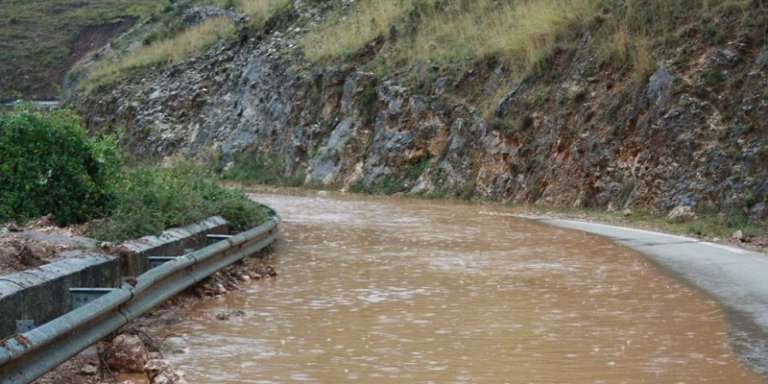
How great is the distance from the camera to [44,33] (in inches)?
3201

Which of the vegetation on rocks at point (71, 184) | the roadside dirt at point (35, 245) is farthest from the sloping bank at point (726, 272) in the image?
the vegetation on rocks at point (71, 184)

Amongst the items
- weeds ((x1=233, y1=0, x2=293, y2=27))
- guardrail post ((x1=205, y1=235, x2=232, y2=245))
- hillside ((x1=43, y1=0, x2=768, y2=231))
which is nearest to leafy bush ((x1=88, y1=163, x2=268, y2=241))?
guardrail post ((x1=205, y1=235, x2=232, y2=245))

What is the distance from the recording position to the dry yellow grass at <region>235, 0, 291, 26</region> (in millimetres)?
44688

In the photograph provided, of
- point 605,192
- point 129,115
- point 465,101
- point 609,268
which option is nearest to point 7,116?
point 609,268

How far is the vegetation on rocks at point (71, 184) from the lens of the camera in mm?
10531

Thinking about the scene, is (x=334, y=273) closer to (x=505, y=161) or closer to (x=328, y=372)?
(x=328, y=372)

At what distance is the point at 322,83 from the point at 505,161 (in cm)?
1244

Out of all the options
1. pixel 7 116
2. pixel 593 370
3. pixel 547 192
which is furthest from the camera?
pixel 547 192

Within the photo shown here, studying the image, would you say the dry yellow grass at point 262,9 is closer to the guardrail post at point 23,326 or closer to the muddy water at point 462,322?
the muddy water at point 462,322

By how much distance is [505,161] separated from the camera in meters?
25.0

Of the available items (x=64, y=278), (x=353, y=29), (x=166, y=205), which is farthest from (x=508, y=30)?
(x=64, y=278)

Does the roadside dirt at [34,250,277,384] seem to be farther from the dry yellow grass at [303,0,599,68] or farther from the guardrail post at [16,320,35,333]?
the dry yellow grass at [303,0,599,68]

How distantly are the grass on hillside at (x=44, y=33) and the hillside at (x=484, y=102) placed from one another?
25.6 meters

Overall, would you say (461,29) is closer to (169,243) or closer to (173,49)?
(173,49)
